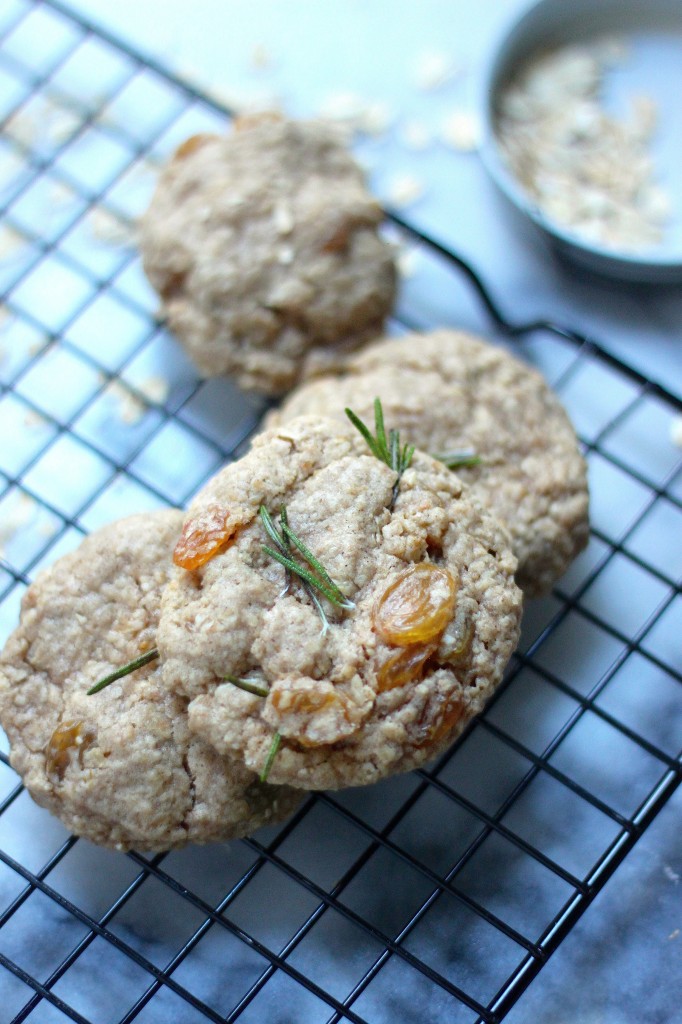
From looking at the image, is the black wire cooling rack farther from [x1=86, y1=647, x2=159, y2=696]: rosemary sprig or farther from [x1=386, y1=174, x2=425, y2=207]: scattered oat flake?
[x1=86, y1=647, x2=159, y2=696]: rosemary sprig

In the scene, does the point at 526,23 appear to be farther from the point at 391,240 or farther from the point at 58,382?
the point at 58,382

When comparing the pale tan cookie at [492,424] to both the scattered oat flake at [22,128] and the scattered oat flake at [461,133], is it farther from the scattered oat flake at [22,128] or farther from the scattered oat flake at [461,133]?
the scattered oat flake at [22,128]

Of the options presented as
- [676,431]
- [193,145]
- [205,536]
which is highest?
[193,145]

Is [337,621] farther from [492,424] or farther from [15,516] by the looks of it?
[15,516]

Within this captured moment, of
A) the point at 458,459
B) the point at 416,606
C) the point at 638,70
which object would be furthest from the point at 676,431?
the point at 416,606

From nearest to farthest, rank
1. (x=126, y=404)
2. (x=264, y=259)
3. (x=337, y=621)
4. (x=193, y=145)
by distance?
(x=337, y=621) → (x=264, y=259) → (x=193, y=145) → (x=126, y=404)

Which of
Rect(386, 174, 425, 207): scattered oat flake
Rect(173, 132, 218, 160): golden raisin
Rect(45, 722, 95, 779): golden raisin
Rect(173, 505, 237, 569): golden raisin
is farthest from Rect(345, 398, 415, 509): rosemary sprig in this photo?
Rect(386, 174, 425, 207): scattered oat flake
